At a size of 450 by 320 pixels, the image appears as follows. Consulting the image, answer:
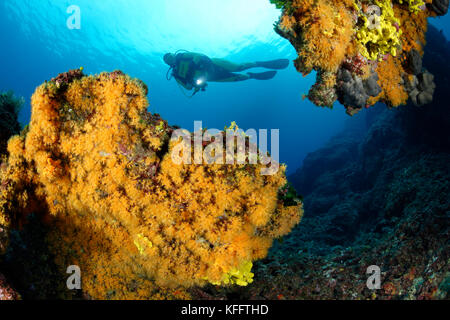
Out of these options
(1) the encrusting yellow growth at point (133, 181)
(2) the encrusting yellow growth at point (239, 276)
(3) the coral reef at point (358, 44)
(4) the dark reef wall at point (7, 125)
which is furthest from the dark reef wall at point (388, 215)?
(4) the dark reef wall at point (7, 125)

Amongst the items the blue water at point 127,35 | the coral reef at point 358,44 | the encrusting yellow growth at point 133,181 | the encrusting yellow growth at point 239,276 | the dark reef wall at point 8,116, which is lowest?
the encrusting yellow growth at point 239,276

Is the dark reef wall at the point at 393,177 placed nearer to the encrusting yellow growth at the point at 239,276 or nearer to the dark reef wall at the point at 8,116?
the encrusting yellow growth at the point at 239,276

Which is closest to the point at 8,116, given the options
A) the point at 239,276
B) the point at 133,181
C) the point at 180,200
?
the point at 133,181

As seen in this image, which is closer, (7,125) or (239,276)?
(239,276)

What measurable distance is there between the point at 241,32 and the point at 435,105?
43.2m

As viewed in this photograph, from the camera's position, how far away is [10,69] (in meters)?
52.2

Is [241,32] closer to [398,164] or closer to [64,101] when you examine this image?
[398,164]

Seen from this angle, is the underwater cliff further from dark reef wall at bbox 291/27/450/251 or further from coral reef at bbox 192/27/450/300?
dark reef wall at bbox 291/27/450/251

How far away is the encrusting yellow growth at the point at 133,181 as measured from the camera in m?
3.09

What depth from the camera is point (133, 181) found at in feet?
10.3

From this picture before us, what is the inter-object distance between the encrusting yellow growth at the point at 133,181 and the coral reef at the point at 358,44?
212cm

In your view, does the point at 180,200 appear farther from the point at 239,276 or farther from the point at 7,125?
the point at 7,125

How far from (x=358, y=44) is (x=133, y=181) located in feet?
13.9

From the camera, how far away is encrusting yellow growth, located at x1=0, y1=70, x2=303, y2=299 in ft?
10.1
